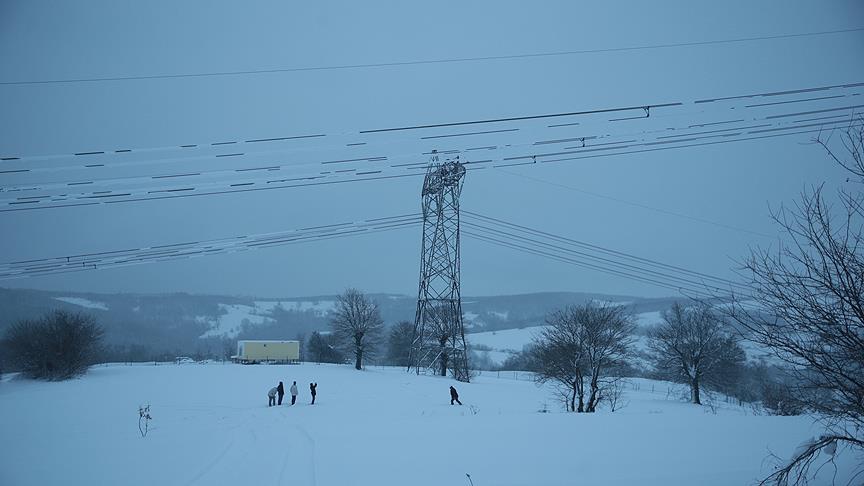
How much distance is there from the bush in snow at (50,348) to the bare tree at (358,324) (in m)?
24.2

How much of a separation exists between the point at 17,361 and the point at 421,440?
49587mm

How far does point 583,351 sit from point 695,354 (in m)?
18.2

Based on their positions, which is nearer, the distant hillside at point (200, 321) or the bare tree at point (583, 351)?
the bare tree at point (583, 351)

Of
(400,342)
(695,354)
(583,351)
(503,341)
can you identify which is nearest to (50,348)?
(583,351)

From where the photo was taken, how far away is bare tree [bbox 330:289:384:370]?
171ft

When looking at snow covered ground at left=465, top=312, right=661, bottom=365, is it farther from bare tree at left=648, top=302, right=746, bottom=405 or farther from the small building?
bare tree at left=648, top=302, right=746, bottom=405

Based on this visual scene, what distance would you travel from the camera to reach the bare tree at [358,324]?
52.2 m

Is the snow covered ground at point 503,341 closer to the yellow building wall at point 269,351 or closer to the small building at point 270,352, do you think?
the small building at point 270,352

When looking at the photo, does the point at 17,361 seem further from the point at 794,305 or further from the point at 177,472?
the point at 794,305

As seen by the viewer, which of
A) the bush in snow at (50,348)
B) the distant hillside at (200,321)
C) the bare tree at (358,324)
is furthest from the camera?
the distant hillside at (200,321)

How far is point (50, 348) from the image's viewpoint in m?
41.6

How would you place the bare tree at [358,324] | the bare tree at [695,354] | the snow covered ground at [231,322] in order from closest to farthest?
the bare tree at [695,354], the bare tree at [358,324], the snow covered ground at [231,322]

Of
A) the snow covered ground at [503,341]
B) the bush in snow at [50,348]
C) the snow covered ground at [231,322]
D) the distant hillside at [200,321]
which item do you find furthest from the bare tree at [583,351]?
the snow covered ground at [231,322]

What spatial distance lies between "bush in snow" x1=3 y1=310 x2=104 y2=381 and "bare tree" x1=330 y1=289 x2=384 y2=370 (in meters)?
24.2
